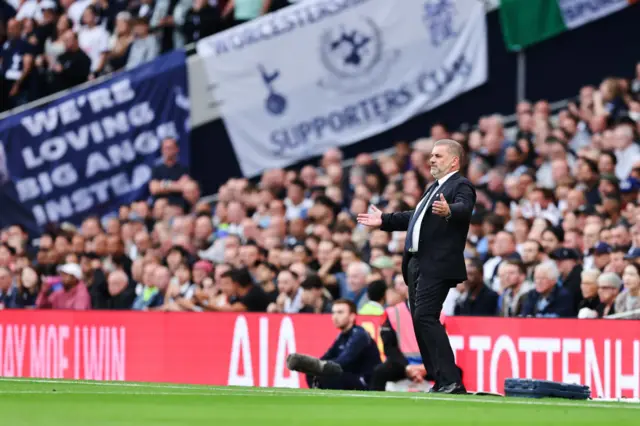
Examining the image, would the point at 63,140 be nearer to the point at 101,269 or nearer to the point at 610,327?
the point at 101,269

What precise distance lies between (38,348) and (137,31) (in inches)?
284

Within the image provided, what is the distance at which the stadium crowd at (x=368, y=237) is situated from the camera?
14.3m

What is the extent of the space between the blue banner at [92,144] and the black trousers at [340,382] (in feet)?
30.1

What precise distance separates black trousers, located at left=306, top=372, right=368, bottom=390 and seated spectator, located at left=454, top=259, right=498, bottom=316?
1.51m

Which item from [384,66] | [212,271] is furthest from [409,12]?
[212,271]

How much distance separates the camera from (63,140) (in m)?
23.1

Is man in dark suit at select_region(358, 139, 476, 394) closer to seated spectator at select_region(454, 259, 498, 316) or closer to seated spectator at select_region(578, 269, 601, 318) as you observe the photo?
seated spectator at select_region(578, 269, 601, 318)

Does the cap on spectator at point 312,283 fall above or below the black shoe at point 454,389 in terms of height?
above

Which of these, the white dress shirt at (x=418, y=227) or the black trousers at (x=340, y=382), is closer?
the white dress shirt at (x=418, y=227)

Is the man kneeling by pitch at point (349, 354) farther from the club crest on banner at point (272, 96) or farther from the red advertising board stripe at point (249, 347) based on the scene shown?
the club crest on banner at point (272, 96)

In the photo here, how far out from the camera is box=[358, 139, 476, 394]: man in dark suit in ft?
33.0

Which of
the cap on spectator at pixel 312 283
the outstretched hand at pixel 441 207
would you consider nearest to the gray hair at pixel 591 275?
the cap on spectator at pixel 312 283

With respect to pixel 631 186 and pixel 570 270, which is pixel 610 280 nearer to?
pixel 570 270

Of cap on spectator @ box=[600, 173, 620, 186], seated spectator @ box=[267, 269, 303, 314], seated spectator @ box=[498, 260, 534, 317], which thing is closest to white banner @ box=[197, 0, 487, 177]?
cap on spectator @ box=[600, 173, 620, 186]
